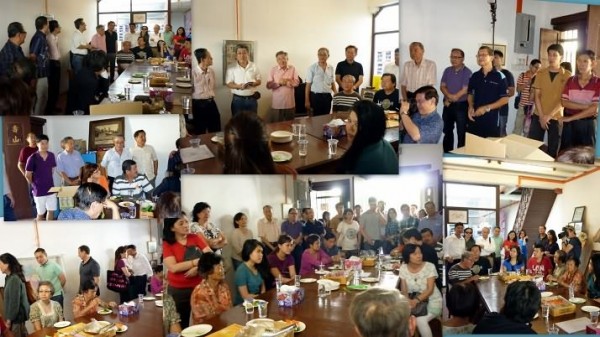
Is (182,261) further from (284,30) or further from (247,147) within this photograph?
(284,30)

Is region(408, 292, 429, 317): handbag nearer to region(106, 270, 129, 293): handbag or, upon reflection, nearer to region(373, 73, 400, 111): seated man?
region(373, 73, 400, 111): seated man

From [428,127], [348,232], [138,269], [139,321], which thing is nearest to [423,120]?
[428,127]

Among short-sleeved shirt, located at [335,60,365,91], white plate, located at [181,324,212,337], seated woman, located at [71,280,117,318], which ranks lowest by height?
white plate, located at [181,324,212,337]

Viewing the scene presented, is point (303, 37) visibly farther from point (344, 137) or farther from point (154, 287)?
point (154, 287)

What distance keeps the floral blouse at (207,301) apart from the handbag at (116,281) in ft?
1.00

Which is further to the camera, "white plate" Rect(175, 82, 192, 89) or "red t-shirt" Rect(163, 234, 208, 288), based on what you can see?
"red t-shirt" Rect(163, 234, 208, 288)

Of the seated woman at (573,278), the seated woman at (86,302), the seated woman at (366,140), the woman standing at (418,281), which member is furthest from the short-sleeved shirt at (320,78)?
the seated woman at (573,278)

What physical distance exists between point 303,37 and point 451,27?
691mm

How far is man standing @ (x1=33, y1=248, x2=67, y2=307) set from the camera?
271cm

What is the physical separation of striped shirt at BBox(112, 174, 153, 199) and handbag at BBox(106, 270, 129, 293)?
1.14 feet

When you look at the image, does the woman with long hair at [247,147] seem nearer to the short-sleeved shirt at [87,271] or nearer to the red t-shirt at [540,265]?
the short-sleeved shirt at [87,271]

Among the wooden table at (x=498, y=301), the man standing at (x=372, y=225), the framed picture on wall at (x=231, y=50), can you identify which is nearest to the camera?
the framed picture on wall at (x=231, y=50)

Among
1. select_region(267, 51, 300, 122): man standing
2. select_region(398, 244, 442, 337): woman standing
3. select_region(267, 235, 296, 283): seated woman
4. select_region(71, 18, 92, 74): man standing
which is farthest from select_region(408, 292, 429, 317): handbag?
→ select_region(71, 18, 92, 74): man standing

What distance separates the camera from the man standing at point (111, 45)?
2.62 m
